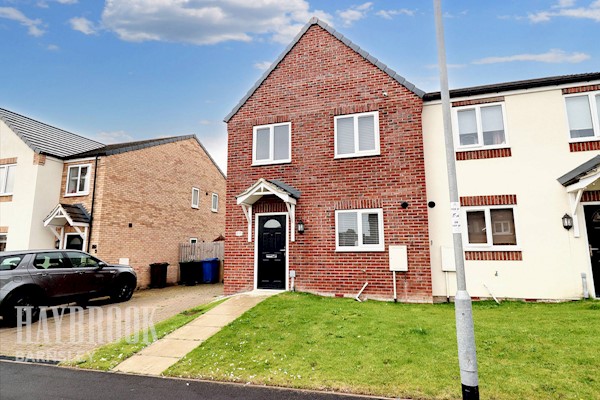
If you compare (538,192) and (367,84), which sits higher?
(367,84)

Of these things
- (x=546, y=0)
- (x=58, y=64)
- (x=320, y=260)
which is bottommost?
→ (x=320, y=260)

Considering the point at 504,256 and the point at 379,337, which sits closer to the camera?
the point at 379,337

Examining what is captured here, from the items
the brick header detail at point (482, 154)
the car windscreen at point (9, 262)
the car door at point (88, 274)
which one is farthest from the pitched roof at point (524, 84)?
the car windscreen at point (9, 262)

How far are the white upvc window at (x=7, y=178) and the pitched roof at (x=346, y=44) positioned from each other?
10.9 m

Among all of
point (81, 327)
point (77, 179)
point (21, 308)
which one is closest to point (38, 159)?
point (77, 179)

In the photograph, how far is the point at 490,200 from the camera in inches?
377

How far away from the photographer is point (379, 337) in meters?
6.29

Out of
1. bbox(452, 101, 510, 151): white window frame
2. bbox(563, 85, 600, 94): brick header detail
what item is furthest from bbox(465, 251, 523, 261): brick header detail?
bbox(563, 85, 600, 94): brick header detail

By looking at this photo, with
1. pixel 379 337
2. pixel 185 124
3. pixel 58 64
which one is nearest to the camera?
pixel 379 337

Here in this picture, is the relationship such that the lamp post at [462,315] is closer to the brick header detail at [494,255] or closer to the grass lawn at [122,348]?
the grass lawn at [122,348]

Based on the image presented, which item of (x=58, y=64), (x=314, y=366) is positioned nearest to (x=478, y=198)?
(x=314, y=366)

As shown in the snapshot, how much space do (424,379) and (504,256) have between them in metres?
6.29

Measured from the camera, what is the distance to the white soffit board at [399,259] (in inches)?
377

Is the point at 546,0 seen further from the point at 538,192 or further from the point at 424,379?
the point at 424,379
